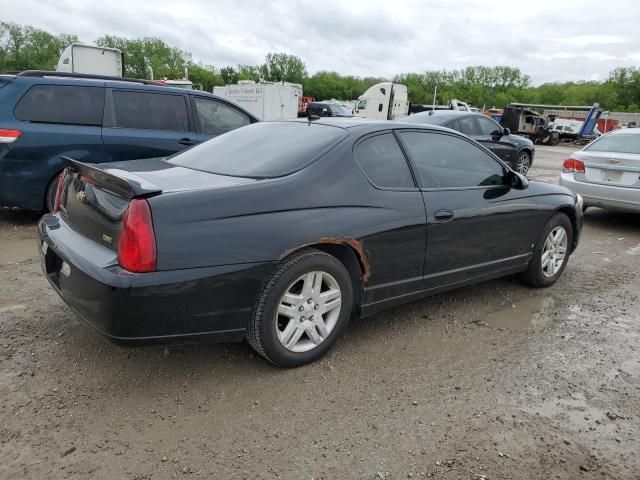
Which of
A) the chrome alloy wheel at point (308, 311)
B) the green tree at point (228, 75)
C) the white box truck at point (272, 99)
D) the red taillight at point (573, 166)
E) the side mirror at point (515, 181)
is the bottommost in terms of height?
the chrome alloy wheel at point (308, 311)

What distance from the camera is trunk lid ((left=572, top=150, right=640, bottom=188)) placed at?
686cm

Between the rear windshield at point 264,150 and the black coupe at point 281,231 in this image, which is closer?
the black coupe at point 281,231

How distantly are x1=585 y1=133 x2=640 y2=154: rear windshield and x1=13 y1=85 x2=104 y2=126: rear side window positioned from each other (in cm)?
691

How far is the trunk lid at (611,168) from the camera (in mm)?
6859

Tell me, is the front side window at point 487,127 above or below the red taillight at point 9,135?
above

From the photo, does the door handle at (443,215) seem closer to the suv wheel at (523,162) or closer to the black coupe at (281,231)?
the black coupe at (281,231)

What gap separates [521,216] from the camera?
420 cm

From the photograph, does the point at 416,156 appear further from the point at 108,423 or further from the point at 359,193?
the point at 108,423

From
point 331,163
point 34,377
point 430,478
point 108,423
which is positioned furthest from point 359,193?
point 34,377

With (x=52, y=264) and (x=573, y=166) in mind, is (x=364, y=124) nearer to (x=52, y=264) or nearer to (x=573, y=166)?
(x=52, y=264)

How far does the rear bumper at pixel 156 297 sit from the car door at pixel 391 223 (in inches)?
32.5

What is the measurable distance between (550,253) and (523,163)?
27.9ft

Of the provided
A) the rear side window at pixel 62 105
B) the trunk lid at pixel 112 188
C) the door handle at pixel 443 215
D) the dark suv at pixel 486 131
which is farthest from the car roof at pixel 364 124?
the dark suv at pixel 486 131

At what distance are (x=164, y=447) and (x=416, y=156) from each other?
2.43 m
